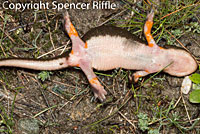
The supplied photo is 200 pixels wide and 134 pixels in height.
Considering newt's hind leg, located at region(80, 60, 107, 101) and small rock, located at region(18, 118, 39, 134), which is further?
small rock, located at region(18, 118, 39, 134)

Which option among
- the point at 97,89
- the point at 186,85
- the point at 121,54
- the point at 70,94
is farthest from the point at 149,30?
the point at 70,94

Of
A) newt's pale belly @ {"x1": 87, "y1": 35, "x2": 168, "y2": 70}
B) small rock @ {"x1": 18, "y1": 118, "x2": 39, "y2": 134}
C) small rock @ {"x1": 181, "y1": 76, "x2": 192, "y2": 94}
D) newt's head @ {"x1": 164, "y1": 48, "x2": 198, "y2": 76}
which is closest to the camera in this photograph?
newt's pale belly @ {"x1": 87, "y1": 35, "x2": 168, "y2": 70}

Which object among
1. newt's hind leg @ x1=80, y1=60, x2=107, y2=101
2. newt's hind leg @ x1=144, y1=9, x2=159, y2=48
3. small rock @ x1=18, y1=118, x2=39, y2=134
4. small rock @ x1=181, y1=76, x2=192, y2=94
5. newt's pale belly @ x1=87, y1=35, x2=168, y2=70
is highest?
newt's hind leg @ x1=144, y1=9, x2=159, y2=48

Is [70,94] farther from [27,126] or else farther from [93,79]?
[27,126]

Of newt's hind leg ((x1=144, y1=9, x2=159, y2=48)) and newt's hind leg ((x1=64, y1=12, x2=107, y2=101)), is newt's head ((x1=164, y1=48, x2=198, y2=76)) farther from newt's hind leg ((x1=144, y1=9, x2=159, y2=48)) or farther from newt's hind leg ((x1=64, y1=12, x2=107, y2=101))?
newt's hind leg ((x1=64, y1=12, x2=107, y2=101))

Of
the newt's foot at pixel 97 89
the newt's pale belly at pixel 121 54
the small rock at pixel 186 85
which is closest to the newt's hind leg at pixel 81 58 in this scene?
the newt's foot at pixel 97 89

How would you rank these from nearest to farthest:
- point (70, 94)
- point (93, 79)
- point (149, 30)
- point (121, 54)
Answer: point (121, 54)
point (93, 79)
point (149, 30)
point (70, 94)

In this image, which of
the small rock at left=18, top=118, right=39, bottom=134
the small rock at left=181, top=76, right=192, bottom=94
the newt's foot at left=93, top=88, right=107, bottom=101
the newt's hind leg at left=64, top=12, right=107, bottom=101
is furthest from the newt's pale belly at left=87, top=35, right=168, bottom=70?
the small rock at left=18, top=118, right=39, bottom=134

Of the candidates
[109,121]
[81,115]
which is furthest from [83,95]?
[109,121]

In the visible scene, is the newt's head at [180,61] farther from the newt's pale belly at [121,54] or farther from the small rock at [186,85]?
the small rock at [186,85]
